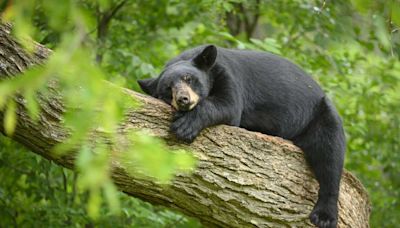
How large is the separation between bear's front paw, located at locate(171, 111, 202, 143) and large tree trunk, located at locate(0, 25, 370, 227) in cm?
6

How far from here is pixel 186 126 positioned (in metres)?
4.04

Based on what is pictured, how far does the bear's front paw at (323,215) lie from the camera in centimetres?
443

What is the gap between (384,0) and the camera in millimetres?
1844

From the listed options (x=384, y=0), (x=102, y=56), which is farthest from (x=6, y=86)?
→ (x=102, y=56)

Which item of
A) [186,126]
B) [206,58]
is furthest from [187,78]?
[186,126]

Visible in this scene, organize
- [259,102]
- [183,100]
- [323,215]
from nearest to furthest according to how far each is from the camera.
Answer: [183,100], [323,215], [259,102]

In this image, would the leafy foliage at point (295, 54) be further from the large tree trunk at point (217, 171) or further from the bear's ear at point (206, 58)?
the large tree trunk at point (217, 171)

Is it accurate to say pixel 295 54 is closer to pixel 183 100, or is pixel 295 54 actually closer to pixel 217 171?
pixel 183 100

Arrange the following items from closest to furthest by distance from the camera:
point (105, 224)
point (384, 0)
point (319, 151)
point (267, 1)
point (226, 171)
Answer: point (384, 0)
point (226, 171)
point (319, 151)
point (105, 224)
point (267, 1)

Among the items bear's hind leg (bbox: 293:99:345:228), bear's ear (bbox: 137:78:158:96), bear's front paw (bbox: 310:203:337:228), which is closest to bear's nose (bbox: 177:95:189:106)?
bear's ear (bbox: 137:78:158:96)

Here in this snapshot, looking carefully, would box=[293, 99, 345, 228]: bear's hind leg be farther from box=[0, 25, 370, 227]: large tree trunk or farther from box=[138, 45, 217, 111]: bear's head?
box=[138, 45, 217, 111]: bear's head

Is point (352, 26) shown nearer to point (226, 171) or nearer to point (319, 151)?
point (319, 151)

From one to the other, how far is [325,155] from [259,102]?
0.76 meters

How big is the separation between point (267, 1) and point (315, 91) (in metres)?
2.85
